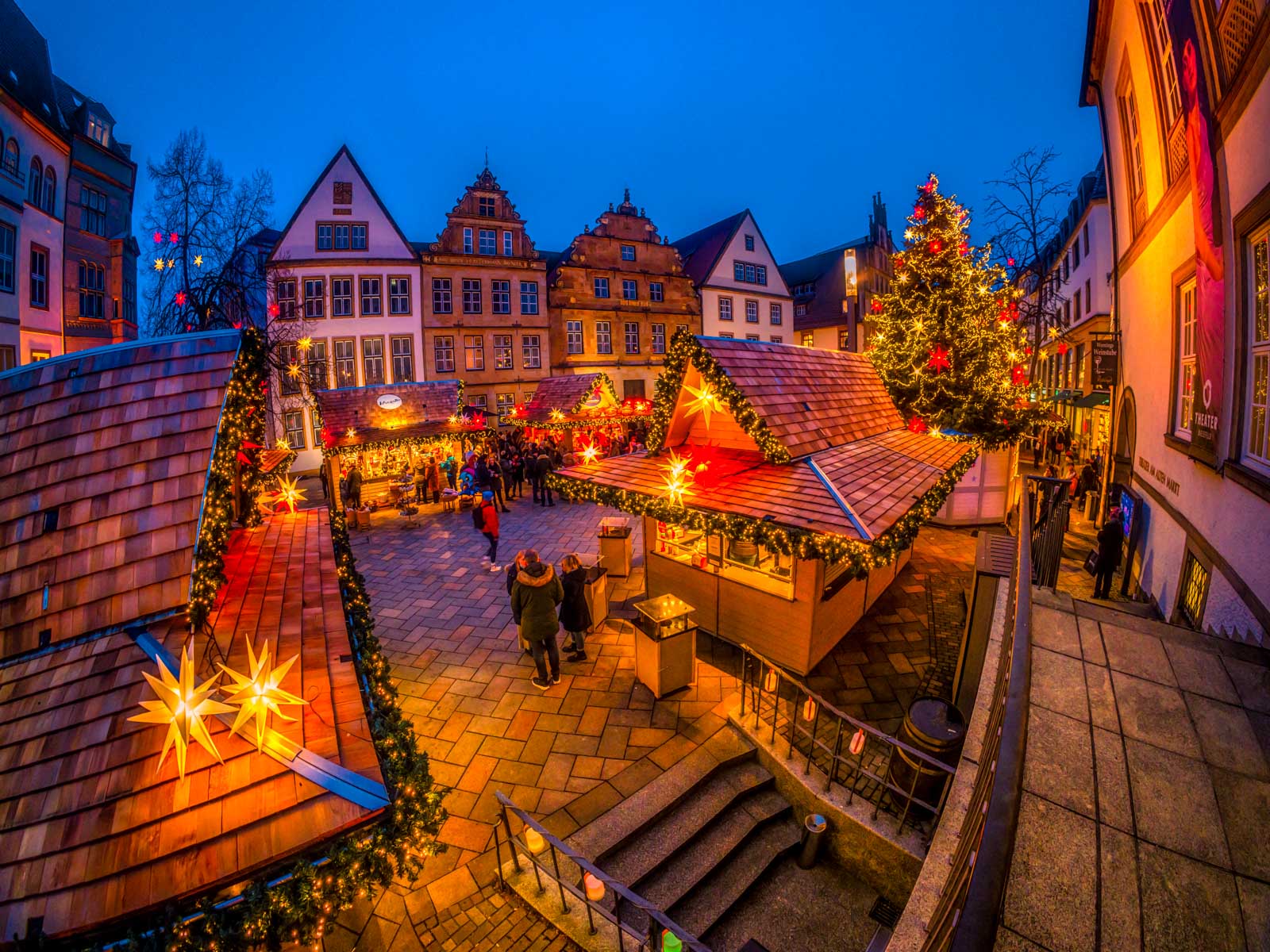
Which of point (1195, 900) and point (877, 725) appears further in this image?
point (877, 725)

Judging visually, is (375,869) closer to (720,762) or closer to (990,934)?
(990,934)

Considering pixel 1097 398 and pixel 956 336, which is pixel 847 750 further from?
pixel 1097 398

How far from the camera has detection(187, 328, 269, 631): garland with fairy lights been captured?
10.5 feet

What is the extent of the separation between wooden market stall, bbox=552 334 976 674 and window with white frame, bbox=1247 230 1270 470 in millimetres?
2964

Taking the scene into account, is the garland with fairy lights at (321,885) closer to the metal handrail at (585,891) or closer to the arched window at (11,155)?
the metal handrail at (585,891)

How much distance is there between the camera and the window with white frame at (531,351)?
101ft

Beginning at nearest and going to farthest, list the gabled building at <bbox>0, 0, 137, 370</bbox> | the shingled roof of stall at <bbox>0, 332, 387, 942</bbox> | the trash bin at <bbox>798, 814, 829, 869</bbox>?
the shingled roof of stall at <bbox>0, 332, 387, 942</bbox>
the trash bin at <bbox>798, 814, 829, 869</bbox>
the gabled building at <bbox>0, 0, 137, 370</bbox>

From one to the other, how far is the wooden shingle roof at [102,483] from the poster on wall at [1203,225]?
28.4ft

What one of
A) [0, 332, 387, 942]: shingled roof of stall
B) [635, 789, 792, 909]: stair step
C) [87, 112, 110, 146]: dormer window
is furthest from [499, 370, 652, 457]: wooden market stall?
[87, 112, 110, 146]: dormer window

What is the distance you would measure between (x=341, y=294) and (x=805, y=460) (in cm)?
2776

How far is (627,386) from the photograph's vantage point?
34.6 metres

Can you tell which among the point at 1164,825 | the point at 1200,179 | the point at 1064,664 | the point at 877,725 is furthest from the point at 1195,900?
the point at 1200,179

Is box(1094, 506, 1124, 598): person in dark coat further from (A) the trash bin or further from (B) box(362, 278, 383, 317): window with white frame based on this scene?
(B) box(362, 278, 383, 317): window with white frame

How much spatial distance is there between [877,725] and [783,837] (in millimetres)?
1758
